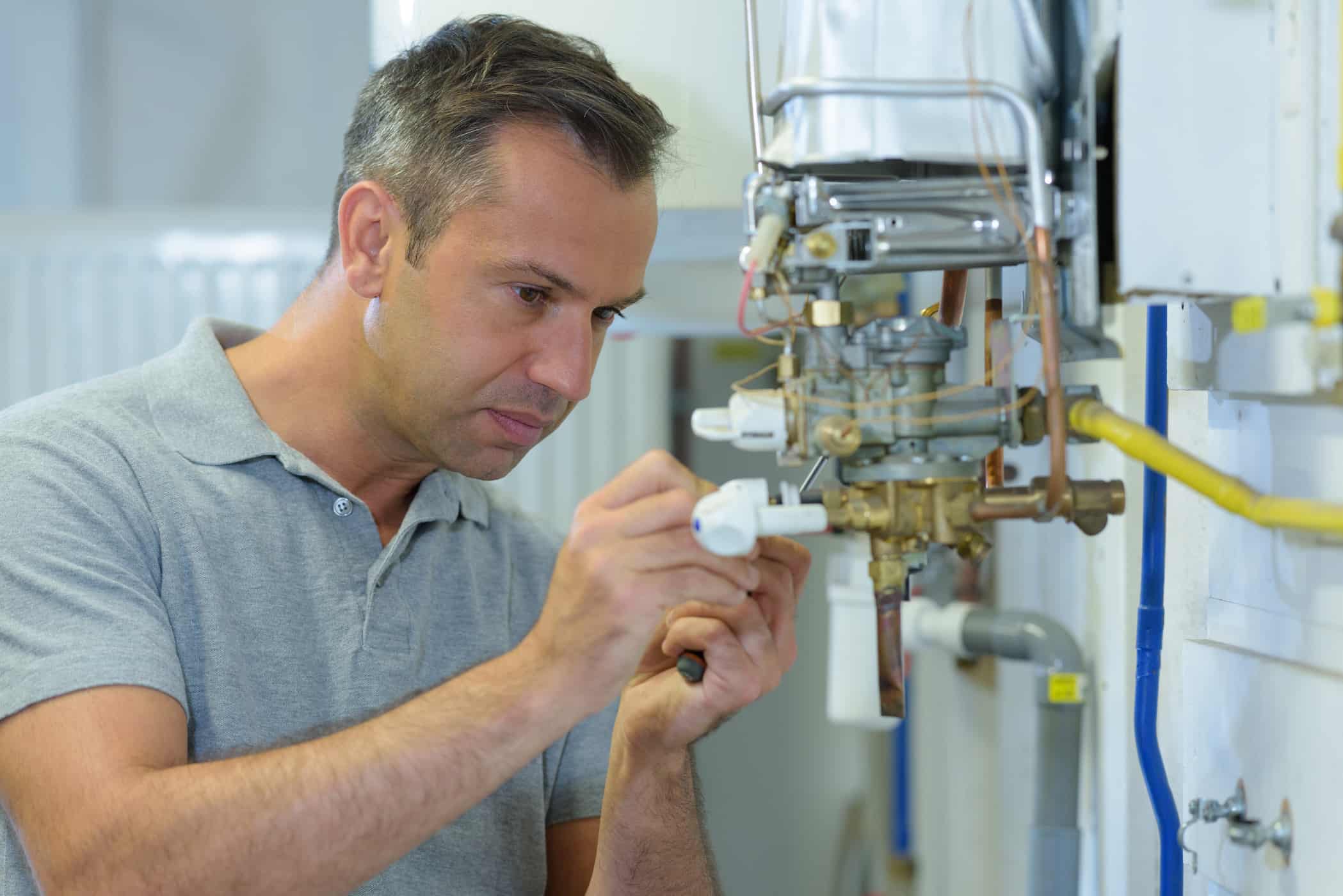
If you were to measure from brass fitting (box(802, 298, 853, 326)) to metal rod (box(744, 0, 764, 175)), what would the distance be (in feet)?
0.37

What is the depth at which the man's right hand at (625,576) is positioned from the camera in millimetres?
781

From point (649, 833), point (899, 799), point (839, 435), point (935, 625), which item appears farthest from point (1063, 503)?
point (899, 799)

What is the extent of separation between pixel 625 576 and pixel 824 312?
0.20 m

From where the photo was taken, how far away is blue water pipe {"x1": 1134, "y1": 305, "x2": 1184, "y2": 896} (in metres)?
0.90

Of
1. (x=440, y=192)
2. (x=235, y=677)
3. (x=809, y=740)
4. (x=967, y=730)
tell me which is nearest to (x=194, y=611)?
(x=235, y=677)

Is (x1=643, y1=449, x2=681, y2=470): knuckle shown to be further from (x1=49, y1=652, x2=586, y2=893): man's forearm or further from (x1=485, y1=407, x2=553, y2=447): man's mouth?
→ (x1=485, y1=407, x2=553, y2=447): man's mouth

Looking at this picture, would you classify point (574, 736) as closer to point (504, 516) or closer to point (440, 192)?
point (504, 516)

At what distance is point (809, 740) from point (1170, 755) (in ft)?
5.57

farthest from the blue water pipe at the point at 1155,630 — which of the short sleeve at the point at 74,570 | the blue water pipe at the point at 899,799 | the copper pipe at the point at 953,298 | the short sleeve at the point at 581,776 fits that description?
the blue water pipe at the point at 899,799

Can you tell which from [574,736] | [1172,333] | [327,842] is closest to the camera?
[327,842]

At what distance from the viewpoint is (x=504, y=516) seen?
1412mm

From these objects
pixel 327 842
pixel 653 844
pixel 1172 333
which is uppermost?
pixel 1172 333

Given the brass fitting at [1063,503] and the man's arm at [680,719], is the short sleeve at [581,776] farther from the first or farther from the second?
the brass fitting at [1063,503]

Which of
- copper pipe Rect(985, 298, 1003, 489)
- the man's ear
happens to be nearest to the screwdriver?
copper pipe Rect(985, 298, 1003, 489)
